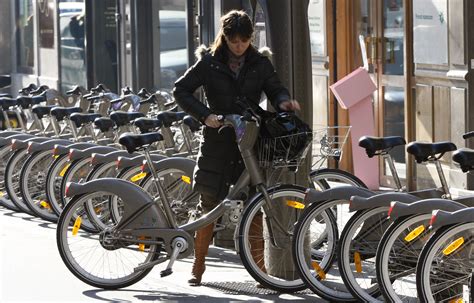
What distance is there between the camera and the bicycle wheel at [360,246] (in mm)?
7434

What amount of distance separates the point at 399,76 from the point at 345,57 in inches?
47.8

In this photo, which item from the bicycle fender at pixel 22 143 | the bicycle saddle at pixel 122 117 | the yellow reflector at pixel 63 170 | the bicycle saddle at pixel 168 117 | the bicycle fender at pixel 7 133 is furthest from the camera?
the bicycle fender at pixel 7 133

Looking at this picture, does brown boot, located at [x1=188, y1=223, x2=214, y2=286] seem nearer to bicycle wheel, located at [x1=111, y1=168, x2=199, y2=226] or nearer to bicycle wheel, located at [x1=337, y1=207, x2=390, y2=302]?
bicycle wheel, located at [x1=111, y1=168, x2=199, y2=226]

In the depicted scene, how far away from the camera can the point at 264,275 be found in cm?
814

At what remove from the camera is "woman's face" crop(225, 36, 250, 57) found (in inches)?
321

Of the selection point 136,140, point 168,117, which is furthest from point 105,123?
point 136,140

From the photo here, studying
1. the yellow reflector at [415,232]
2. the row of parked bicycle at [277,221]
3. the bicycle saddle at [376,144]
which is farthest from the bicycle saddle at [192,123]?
the yellow reflector at [415,232]

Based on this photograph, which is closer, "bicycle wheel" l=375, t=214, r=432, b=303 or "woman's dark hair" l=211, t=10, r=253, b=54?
"bicycle wheel" l=375, t=214, r=432, b=303

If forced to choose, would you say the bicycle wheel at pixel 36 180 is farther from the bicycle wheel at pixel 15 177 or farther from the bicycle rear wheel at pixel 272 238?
the bicycle rear wheel at pixel 272 238

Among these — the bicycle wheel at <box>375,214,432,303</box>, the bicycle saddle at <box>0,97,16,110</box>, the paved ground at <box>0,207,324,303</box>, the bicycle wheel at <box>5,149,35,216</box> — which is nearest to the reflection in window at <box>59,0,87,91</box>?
the bicycle saddle at <box>0,97,16,110</box>

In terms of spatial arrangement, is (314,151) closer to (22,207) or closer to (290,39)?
(290,39)

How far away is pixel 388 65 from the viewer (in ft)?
42.2

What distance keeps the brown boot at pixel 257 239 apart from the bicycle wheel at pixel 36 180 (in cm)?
354

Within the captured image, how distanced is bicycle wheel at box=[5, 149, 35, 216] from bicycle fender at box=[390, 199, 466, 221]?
549 centimetres
